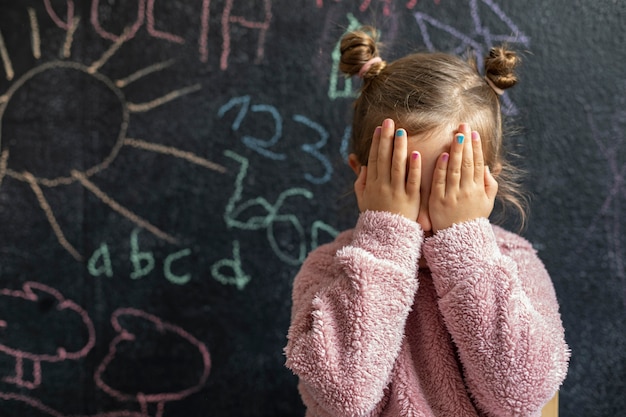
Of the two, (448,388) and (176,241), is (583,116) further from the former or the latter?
(176,241)

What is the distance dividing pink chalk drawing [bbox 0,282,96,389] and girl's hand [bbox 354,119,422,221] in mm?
611

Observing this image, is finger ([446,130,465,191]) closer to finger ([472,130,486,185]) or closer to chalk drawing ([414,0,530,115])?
finger ([472,130,486,185])

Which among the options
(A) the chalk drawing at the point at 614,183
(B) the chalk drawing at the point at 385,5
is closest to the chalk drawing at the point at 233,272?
(B) the chalk drawing at the point at 385,5

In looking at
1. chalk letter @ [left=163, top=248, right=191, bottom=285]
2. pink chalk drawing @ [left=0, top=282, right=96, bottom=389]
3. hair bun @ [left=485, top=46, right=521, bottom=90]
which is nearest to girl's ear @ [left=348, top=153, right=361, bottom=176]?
hair bun @ [left=485, top=46, right=521, bottom=90]

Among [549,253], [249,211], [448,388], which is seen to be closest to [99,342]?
[249,211]

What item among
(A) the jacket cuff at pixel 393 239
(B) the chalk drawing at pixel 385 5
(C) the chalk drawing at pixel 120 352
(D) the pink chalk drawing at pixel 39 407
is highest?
(B) the chalk drawing at pixel 385 5

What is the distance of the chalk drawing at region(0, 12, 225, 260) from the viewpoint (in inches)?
38.9

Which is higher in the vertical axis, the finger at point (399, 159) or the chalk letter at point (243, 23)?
the chalk letter at point (243, 23)

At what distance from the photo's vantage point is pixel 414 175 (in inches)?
27.9

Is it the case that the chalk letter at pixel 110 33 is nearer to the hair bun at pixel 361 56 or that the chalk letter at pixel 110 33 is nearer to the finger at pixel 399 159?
the hair bun at pixel 361 56

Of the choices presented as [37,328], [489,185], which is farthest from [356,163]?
[37,328]

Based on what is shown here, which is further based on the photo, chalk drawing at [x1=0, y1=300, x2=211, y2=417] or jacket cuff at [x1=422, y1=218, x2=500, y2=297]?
chalk drawing at [x1=0, y1=300, x2=211, y2=417]

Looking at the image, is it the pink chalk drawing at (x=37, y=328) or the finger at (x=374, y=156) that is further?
the pink chalk drawing at (x=37, y=328)

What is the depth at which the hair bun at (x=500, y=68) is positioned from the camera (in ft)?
2.49
